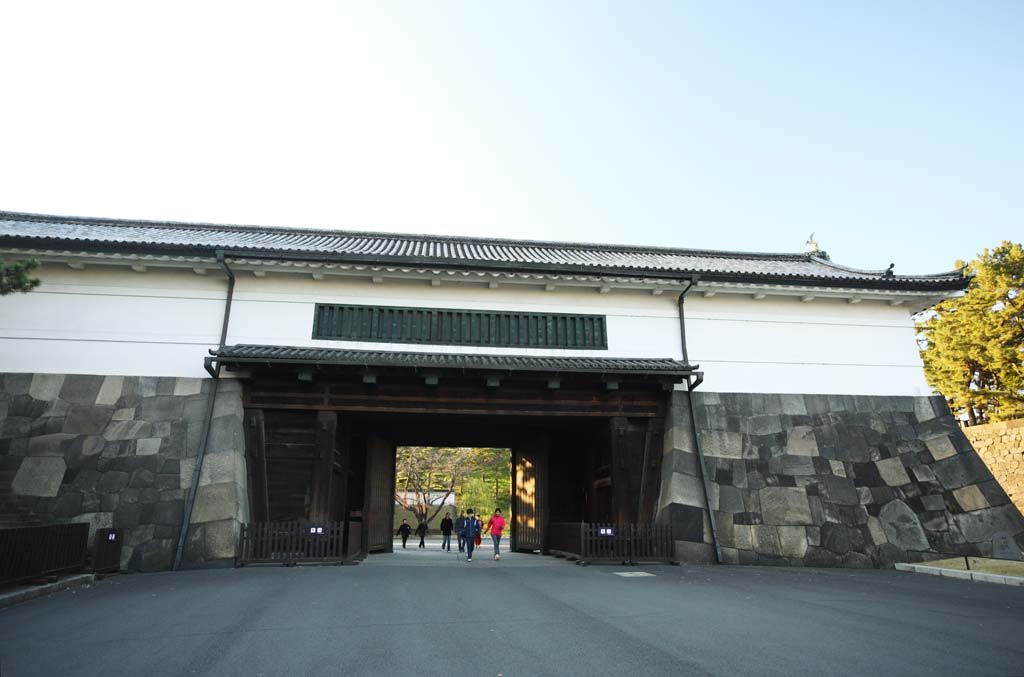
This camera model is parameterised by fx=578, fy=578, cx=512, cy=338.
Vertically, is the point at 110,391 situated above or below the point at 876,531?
above

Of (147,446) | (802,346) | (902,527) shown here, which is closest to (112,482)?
(147,446)

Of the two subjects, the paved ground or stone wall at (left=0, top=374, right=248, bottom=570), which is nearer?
the paved ground

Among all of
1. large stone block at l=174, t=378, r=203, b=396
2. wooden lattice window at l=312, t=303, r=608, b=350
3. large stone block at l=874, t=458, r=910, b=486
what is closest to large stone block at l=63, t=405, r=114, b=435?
large stone block at l=174, t=378, r=203, b=396

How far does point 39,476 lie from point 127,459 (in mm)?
1685

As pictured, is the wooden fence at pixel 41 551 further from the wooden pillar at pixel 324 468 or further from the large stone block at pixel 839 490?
the large stone block at pixel 839 490

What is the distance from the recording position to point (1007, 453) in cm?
2097

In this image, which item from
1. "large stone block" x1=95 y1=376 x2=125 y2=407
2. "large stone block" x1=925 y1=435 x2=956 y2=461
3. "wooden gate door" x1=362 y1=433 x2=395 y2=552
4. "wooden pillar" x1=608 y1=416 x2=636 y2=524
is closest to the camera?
"large stone block" x1=95 y1=376 x2=125 y2=407

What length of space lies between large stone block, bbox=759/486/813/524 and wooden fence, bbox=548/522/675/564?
2.49 meters

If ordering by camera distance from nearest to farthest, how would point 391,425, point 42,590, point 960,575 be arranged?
point 42,590
point 960,575
point 391,425

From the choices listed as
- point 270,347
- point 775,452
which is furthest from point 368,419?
point 775,452

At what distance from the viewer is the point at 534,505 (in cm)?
1836

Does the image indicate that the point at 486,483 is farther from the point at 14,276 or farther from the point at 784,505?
the point at 14,276

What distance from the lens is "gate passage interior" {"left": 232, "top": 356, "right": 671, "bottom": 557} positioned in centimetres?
1312

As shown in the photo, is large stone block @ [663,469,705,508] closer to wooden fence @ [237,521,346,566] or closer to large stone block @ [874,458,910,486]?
large stone block @ [874,458,910,486]
